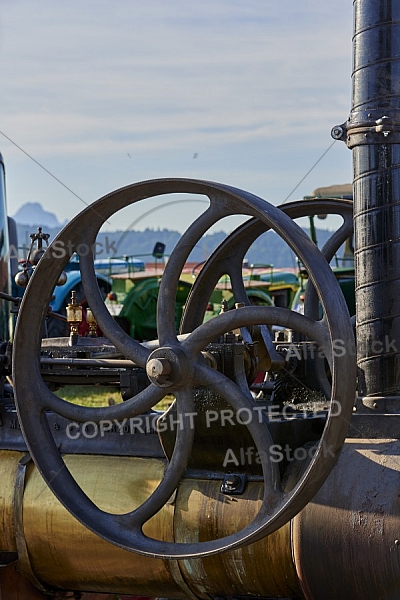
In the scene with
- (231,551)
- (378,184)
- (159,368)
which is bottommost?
(231,551)

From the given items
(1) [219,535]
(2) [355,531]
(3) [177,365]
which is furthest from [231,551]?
(3) [177,365]

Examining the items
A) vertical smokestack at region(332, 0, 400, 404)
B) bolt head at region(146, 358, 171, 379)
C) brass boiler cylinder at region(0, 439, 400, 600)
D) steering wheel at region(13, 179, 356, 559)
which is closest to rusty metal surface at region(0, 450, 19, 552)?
brass boiler cylinder at region(0, 439, 400, 600)

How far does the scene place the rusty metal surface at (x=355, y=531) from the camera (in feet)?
8.38

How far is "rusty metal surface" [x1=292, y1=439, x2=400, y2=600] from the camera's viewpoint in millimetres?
2555

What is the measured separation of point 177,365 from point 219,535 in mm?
587

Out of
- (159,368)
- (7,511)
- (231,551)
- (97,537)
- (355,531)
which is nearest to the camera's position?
(159,368)

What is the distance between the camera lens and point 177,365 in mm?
2486

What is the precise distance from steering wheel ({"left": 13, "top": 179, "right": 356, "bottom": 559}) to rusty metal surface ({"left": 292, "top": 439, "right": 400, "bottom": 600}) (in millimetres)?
209

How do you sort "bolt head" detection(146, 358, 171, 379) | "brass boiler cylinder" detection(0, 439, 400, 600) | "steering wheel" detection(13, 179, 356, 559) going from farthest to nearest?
"brass boiler cylinder" detection(0, 439, 400, 600) < "bolt head" detection(146, 358, 171, 379) < "steering wheel" detection(13, 179, 356, 559)

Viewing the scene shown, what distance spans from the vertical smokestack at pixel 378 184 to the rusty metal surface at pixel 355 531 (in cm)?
26

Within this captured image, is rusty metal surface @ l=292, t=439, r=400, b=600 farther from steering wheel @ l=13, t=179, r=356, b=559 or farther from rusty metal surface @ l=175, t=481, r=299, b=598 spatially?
steering wheel @ l=13, t=179, r=356, b=559

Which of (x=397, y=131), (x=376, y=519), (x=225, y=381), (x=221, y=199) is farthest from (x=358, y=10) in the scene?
(x=376, y=519)

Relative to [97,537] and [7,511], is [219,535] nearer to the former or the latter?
[97,537]

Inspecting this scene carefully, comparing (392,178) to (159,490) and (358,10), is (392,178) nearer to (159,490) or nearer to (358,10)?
(358,10)
